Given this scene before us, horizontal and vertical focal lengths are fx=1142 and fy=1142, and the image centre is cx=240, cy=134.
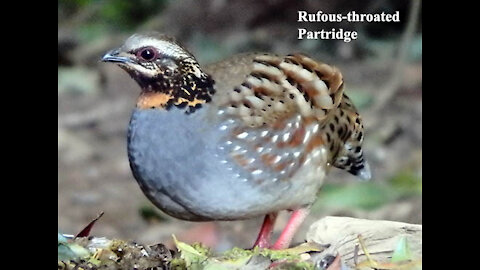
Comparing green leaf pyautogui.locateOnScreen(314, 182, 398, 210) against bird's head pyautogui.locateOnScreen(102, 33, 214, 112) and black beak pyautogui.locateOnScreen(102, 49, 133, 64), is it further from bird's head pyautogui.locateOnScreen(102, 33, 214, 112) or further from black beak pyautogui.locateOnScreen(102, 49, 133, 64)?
black beak pyautogui.locateOnScreen(102, 49, 133, 64)

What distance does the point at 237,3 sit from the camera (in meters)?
5.21

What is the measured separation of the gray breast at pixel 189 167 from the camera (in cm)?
368

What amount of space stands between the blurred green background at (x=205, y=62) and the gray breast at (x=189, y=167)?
0.78m

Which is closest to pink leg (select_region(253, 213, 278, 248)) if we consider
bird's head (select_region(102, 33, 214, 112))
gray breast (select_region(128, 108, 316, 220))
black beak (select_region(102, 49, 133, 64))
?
gray breast (select_region(128, 108, 316, 220))

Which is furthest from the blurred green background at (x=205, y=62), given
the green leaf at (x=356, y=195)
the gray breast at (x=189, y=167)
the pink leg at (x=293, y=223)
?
the gray breast at (x=189, y=167)

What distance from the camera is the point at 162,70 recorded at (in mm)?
3697

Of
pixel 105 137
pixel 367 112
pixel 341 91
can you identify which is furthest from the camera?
pixel 105 137

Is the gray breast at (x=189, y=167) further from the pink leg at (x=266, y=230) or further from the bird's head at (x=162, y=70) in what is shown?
the pink leg at (x=266, y=230)

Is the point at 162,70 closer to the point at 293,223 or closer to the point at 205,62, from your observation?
the point at 293,223

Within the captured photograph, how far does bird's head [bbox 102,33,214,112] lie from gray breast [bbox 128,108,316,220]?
4cm

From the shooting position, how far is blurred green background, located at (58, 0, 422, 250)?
4.89 metres
